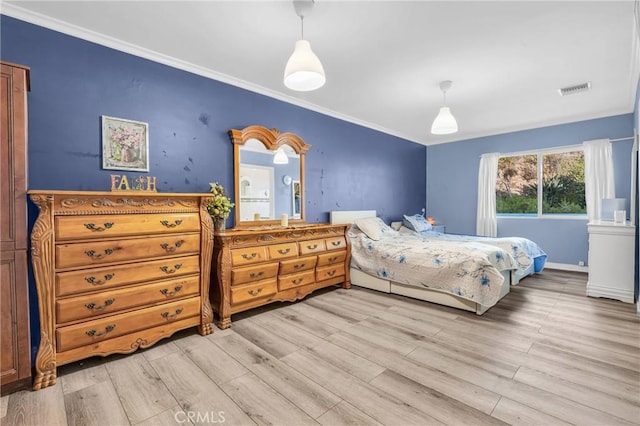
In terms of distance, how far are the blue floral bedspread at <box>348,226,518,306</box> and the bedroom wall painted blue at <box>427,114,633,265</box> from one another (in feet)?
8.03

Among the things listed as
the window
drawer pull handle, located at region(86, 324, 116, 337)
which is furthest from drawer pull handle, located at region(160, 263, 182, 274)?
the window

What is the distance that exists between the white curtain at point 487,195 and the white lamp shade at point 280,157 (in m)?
4.10

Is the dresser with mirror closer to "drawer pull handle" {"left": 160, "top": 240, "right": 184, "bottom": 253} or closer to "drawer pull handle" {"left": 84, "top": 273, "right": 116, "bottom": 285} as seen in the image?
"drawer pull handle" {"left": 160, "top": 240, "right": 184, "bottom": 253}

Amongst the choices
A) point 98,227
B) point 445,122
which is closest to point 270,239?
point 98,227

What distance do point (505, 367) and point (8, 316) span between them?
10.4ft

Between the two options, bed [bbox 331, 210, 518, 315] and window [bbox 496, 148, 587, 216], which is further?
window [bbox 496, 148, 587, 216]

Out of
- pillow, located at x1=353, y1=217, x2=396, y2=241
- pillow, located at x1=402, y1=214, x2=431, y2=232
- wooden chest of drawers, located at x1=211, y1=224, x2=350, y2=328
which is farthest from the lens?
pillow, located at x1=402, y1=214, x2=431, y2=232

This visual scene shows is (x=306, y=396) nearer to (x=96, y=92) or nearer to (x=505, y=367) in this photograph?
(x=505, y=367)

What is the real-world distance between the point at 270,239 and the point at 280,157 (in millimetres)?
1182

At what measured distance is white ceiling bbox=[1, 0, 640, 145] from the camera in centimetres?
211

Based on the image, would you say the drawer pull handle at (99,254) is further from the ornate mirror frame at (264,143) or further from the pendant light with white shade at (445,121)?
the pendant light with white shade at (445,121)

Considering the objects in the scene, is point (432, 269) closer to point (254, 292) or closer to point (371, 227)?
point (371, 227)

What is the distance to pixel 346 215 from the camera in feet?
14.9

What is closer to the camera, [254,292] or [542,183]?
[254,292]
